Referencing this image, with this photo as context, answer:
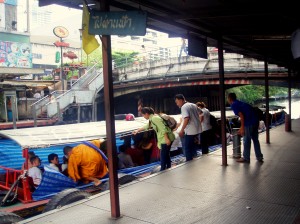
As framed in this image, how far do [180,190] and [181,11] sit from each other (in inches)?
123

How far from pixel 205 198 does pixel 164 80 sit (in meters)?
20.9

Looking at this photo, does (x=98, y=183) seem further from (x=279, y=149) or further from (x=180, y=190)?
(x=279, y=149)

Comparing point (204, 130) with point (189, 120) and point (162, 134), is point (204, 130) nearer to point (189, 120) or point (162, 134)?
point (189, 120)

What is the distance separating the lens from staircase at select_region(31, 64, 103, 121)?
79.5 ft

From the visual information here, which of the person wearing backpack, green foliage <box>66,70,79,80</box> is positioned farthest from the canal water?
the person wearing backpack

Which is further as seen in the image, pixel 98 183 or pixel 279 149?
pixel 279 149

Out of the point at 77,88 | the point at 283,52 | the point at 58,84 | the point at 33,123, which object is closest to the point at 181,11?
the point at 283,52

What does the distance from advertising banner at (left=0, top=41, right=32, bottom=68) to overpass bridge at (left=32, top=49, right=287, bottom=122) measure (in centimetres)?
350

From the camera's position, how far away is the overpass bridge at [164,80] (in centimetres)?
2203

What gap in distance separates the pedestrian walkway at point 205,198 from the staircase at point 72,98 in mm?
18200

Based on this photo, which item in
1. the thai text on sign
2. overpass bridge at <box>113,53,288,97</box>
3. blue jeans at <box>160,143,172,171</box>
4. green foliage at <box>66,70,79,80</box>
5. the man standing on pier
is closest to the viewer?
the thai text on sign

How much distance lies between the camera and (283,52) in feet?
34.0

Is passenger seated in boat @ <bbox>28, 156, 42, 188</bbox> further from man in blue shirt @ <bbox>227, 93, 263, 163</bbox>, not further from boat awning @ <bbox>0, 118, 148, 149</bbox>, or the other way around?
man in blue shirt @ <bbox>227, 93, 263, 163</bbox>

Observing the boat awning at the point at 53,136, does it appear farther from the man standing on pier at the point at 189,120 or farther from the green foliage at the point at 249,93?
the green foliage at the point at 249,93
